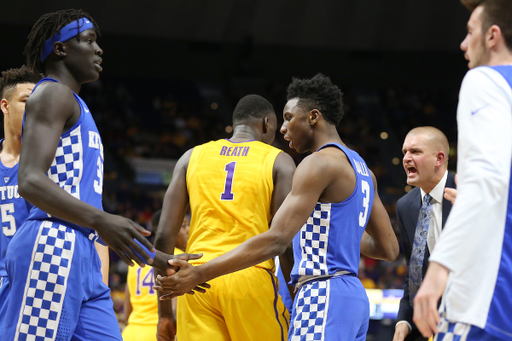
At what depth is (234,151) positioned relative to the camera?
3.75 meters

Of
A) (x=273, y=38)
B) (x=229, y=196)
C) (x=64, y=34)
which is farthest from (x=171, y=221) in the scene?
(x=273, y=38)

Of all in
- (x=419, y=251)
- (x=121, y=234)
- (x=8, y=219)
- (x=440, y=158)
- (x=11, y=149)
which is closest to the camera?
(x=121, y=234)

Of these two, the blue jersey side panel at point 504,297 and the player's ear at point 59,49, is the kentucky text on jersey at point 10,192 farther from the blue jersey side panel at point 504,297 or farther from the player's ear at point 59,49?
the blue jersey side panel at point 504,297

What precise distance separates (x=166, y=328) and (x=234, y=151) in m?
1.42

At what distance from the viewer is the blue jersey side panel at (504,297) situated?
5.92ft

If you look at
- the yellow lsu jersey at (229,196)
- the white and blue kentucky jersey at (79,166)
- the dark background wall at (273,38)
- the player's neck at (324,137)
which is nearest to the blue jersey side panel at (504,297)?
the player's neck at (324,137)

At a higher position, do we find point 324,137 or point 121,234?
point 324,137

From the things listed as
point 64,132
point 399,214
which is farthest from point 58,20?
point 399,214

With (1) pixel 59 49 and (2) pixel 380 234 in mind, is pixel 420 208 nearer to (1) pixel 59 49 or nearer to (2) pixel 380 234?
(2) pixel 380 234

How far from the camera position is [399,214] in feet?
13.7

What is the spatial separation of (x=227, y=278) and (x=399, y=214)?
5.07 ft

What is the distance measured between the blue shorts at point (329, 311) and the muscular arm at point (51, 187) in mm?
1074

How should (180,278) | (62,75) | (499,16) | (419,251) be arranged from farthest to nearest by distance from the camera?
(419,251), (180,278), (62,75), (499,16)

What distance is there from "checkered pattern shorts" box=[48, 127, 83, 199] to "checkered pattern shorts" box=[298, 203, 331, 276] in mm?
1345
